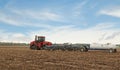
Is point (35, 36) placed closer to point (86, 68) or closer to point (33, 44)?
point (33, 44)

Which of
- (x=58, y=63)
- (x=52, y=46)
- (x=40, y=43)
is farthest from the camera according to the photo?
(x=40, y=43)

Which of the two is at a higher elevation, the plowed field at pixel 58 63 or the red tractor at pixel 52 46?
the red tractor at pixel 52 46

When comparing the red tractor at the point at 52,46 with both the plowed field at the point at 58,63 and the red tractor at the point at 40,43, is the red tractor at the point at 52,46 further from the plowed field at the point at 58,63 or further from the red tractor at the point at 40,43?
the plowed field at the point at 58,63

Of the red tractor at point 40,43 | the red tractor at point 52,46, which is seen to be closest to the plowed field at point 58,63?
the red tractor at point 52,46

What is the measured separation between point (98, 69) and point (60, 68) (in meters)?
3.00

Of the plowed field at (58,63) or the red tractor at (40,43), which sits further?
the red tractor at (40,43)

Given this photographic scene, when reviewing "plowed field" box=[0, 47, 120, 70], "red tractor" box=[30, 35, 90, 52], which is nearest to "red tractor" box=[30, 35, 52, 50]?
"red tractor" box=[30, 35, 90, 52]

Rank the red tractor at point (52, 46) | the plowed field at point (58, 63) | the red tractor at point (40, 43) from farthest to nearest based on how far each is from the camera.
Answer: the red tractor at point (40, 43) → the red tractor at point (52, 46) → the plowed field at point (58, 63)

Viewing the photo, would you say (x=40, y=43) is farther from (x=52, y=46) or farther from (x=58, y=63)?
(x=58, y=63)

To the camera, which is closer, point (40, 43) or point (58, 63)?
point (58, 63)

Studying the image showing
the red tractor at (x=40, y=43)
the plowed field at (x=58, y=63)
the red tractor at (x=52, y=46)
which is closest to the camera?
the plowed field at (x=58, y=63)

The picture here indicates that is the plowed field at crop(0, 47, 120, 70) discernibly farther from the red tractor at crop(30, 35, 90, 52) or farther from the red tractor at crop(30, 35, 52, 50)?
the red tractor at crop(30, 35, 52, 50)

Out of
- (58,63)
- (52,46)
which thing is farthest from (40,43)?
(58,63)

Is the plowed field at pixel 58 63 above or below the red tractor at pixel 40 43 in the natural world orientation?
below
